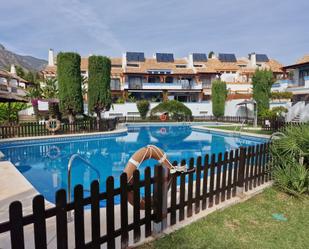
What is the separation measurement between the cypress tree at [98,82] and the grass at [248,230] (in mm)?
19002

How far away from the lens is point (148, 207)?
3.98 meters

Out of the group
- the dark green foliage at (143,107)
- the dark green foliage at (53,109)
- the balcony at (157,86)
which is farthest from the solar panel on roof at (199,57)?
the dark green foliage at (53,109)

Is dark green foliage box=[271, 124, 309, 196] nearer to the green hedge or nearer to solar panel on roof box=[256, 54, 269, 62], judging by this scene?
the green hedge

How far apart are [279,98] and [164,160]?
1195 inches

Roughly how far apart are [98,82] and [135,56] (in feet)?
85.9

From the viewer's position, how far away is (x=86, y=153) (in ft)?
49.3

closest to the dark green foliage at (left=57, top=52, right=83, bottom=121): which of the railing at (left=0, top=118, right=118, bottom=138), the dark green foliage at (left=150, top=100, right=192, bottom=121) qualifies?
the railing at (left=0, top=118, right=118, bottom=138)

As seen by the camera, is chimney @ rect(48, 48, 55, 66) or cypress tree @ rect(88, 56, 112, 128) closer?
cypress tree @ rect(88, 56, 112, 128)

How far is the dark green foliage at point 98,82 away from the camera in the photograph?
2248 cm

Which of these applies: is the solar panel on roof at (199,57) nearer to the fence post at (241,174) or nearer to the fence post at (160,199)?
the fence post at (241,174)

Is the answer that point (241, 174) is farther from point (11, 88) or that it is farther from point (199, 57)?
point (199, 57)

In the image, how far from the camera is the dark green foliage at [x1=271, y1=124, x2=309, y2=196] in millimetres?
5816

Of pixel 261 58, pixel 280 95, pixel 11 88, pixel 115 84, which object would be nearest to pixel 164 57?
pixel 115 84

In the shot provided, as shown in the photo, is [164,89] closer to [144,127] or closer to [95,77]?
[144,127]
